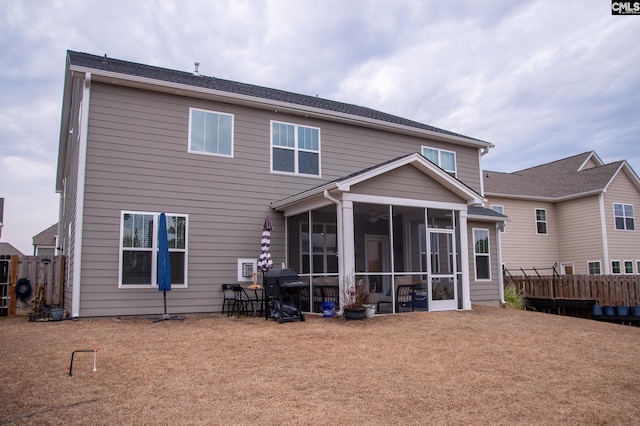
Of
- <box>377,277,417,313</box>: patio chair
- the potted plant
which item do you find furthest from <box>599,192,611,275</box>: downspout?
the potted plant

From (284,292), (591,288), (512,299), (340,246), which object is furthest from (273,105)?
(591,288)

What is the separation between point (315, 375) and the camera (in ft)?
17.7

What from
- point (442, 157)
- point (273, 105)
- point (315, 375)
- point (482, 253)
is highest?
point (273, 105)

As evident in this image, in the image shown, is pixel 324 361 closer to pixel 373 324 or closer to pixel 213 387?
pixel 213 387

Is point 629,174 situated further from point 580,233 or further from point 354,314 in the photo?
point 354,314

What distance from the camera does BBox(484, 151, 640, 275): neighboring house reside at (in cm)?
2086

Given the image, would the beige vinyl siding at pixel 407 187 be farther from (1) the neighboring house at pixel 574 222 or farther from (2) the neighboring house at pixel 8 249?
(2) the neighboring house at pixel 8 249

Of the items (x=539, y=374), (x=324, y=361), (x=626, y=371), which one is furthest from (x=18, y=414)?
(x=626, y=371)

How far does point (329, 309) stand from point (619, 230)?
18.0 m

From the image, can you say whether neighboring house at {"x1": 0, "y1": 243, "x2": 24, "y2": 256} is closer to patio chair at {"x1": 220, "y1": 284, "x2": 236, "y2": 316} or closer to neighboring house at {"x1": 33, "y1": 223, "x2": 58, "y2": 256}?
neighboring house at {"x1": 33, "y1": 223, "x2": 58, "y2": 256}

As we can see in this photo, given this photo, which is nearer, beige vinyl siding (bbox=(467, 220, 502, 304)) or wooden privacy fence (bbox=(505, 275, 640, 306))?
wooden privacy fence (bbox=(505, 275, 640, 306))

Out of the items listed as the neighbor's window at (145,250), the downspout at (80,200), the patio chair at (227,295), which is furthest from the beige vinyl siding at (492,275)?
the downspout at (80,200)

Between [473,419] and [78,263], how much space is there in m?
8.38

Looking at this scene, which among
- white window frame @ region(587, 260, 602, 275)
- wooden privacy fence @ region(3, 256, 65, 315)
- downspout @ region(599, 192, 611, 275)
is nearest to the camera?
wooden privacy fence @ region(3, 256, 65, 315)
